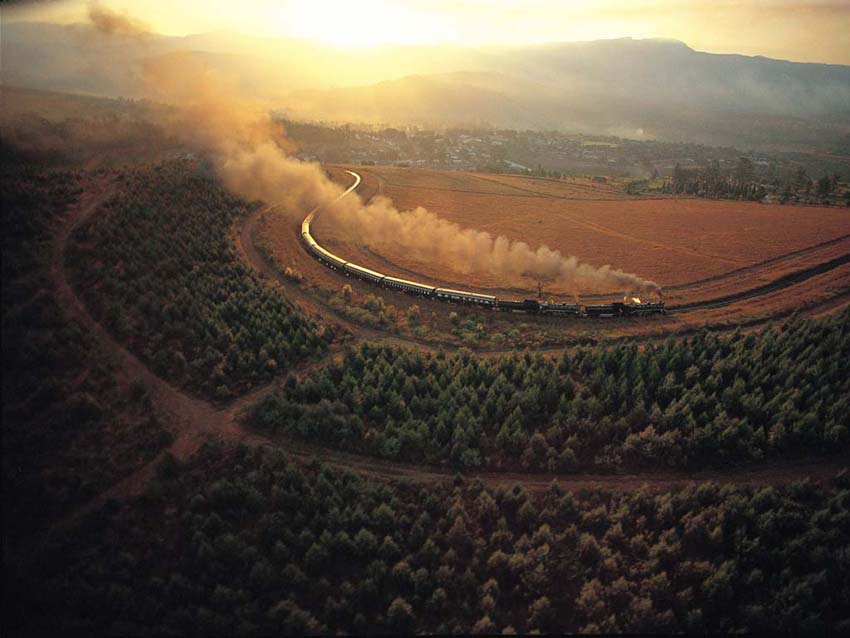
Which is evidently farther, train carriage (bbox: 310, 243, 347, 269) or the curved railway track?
train carriage (bbox: 310, 243, 347, 269)

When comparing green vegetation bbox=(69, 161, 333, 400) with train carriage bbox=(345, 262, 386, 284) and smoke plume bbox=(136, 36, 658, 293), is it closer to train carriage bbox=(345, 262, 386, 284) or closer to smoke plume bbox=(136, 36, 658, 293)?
train carriage bbox=(345, 262, 386, 284)

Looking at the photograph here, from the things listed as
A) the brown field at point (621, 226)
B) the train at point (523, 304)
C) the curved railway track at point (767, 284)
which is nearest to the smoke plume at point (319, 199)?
the brown field at point (621, 226)

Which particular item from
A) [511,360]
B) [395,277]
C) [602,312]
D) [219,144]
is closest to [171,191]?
[219,144]

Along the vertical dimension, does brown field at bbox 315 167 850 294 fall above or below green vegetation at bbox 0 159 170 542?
above

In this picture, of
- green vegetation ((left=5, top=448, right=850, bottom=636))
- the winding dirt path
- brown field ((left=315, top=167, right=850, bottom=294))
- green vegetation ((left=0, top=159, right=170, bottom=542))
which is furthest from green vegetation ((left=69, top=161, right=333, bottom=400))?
brown field ((left=315, top=167, right=850, bottom=294))

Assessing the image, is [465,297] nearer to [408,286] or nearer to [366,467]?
[408,286]

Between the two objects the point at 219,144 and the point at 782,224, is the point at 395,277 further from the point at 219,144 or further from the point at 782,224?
the point at 782,224

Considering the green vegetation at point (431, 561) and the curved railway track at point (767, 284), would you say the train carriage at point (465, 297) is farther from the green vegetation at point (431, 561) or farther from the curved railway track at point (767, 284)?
the green vegetation at point (431, 561)
